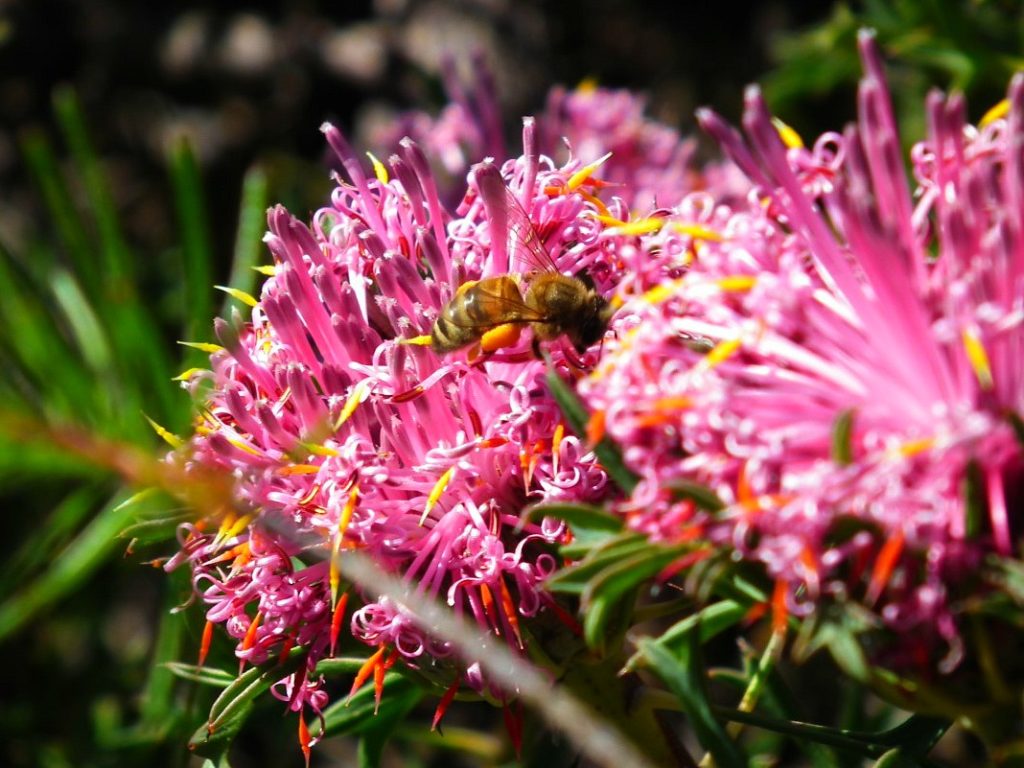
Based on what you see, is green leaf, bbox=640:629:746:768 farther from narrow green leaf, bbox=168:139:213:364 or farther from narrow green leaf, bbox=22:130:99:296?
narrow green leaf, bbox=22:130:99:296

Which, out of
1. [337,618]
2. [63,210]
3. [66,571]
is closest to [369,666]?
[337,618]

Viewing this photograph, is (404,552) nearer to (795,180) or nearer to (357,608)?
(357,608)

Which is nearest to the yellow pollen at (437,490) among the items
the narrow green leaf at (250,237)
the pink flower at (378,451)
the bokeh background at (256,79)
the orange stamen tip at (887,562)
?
the pink flower at (378,451)

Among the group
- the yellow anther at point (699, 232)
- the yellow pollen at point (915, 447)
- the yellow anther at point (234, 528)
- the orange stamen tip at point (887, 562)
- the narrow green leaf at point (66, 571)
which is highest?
the yellow anther at point (699, 232)

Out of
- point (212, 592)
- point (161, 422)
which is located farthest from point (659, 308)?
point (161, 422)

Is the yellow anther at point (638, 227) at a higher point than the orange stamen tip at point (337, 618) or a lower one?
higher

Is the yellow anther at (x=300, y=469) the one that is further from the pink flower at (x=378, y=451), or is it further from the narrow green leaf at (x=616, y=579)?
the narrow green leaf at (x=616, y=579)

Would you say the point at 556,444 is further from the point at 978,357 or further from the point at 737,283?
the point at 978,357
